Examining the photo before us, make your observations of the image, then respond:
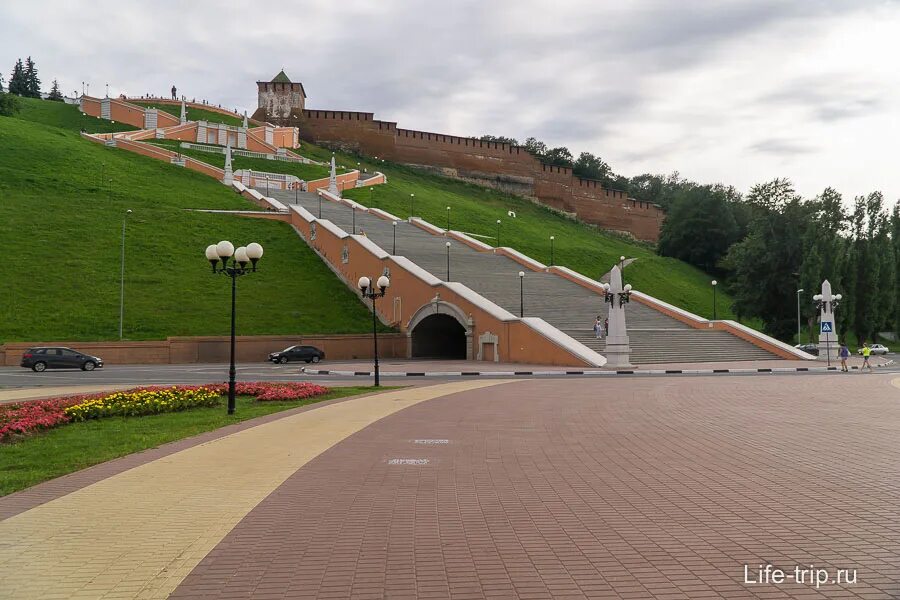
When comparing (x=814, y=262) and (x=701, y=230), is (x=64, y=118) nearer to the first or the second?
(x=701, y=230)

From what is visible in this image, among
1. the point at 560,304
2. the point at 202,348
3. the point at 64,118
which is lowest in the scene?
the point at 202,348

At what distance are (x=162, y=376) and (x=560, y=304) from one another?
19.8 m

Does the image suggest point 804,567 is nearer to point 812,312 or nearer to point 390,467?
point 390,467

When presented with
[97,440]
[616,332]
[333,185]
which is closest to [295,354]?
[616,332]

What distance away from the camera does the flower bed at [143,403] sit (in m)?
13.5

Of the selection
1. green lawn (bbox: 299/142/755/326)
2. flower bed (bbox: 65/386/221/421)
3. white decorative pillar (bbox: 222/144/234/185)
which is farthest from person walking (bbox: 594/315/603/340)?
white decorative pillar (bbox: 222/144/234/185)

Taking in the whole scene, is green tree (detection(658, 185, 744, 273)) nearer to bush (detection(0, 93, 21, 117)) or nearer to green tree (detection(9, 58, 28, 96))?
bush (detection(0, 93, 21, 117))

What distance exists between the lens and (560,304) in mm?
37656

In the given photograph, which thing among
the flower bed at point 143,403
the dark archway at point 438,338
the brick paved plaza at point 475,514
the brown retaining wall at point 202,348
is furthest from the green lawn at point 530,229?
the brick paved plaza at point 475,514

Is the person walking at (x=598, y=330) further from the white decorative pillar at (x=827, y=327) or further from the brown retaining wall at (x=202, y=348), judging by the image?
the brown retaining wall at (x=202, y=348)

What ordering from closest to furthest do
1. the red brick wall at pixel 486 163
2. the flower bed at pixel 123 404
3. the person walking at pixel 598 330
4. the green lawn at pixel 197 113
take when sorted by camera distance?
the flower bed at pixel 123 404
the person walking at pixel 598 330
the red brick wall at pixel 486 163
the green lawn at pixel 197 113

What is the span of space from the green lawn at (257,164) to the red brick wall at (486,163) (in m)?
16.9

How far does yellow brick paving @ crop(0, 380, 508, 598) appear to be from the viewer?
482 cm

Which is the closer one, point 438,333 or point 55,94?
point 438,333
